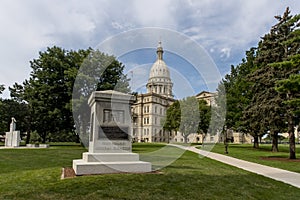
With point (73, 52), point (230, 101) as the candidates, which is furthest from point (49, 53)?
point (230, 101)

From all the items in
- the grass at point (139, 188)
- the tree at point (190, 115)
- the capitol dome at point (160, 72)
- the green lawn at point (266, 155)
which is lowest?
the green lawn at point (266, 155)

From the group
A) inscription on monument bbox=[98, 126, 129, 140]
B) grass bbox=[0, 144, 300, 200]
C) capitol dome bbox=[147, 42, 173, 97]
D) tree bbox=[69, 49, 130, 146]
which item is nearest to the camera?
grass bbox=[0, 144, 300, 200]

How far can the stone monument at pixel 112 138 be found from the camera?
963cm

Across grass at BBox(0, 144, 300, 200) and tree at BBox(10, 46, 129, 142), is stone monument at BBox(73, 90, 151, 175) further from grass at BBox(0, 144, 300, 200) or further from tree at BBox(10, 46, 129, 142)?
tree at BBox(10, 46, 129, 142)

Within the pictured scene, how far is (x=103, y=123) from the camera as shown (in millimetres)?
10328

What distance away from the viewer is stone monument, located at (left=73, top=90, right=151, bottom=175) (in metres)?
9.63

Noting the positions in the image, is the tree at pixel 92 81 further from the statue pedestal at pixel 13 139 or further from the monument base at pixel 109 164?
the monument base at pixel 109 164

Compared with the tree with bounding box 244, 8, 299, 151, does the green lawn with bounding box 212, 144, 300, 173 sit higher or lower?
lower

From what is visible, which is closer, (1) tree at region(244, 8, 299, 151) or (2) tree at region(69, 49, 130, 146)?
(1) tree at region(244, 8, 299, 151)

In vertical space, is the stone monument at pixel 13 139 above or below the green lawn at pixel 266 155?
above

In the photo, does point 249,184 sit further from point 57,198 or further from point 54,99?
point 54,99

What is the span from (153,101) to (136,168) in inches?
1986

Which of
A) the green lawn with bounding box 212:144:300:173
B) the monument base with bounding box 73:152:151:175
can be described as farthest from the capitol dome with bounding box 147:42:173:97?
the green lawn with bounding box 212:144:300:173

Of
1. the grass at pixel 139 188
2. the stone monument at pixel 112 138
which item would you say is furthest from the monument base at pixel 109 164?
the grass at pixel 139 188
